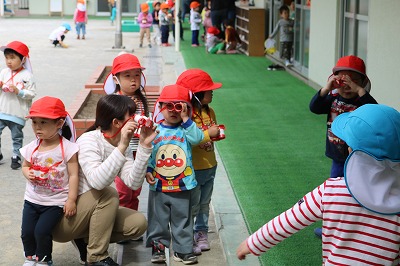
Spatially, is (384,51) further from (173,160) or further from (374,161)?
(374,161)

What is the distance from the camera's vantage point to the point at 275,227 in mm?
4031

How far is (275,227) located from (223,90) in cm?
1226

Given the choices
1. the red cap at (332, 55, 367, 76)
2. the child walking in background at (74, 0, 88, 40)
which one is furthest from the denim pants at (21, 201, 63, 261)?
the child walking in background at (74, 0, 88, 40)

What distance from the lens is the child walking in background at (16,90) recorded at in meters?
9.14

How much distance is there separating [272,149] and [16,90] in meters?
3.34

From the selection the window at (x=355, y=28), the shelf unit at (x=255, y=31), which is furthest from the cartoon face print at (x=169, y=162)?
the shelf unit at (x=255, y=31)

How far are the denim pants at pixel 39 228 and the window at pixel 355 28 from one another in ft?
27.6

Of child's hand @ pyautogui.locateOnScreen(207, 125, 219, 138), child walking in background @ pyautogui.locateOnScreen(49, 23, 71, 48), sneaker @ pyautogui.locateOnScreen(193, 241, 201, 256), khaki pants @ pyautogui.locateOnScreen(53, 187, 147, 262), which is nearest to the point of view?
khaki pants @ pyautogui.locateOnScreen(53, 187, 147, 262)

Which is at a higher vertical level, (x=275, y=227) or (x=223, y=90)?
(x=275, y=227)

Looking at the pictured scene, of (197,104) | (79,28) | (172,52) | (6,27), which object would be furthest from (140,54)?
(197,104)

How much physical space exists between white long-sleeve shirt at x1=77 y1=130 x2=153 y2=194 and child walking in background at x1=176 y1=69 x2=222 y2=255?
55 cm

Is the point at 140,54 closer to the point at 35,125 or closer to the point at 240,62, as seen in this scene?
the point at 240,62

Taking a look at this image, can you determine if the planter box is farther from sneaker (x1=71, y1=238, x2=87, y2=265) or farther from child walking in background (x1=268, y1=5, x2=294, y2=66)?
child walking in background (x1=268, y1=5, x2=294, y2=66)

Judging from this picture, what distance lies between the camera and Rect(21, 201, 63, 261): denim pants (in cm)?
554
